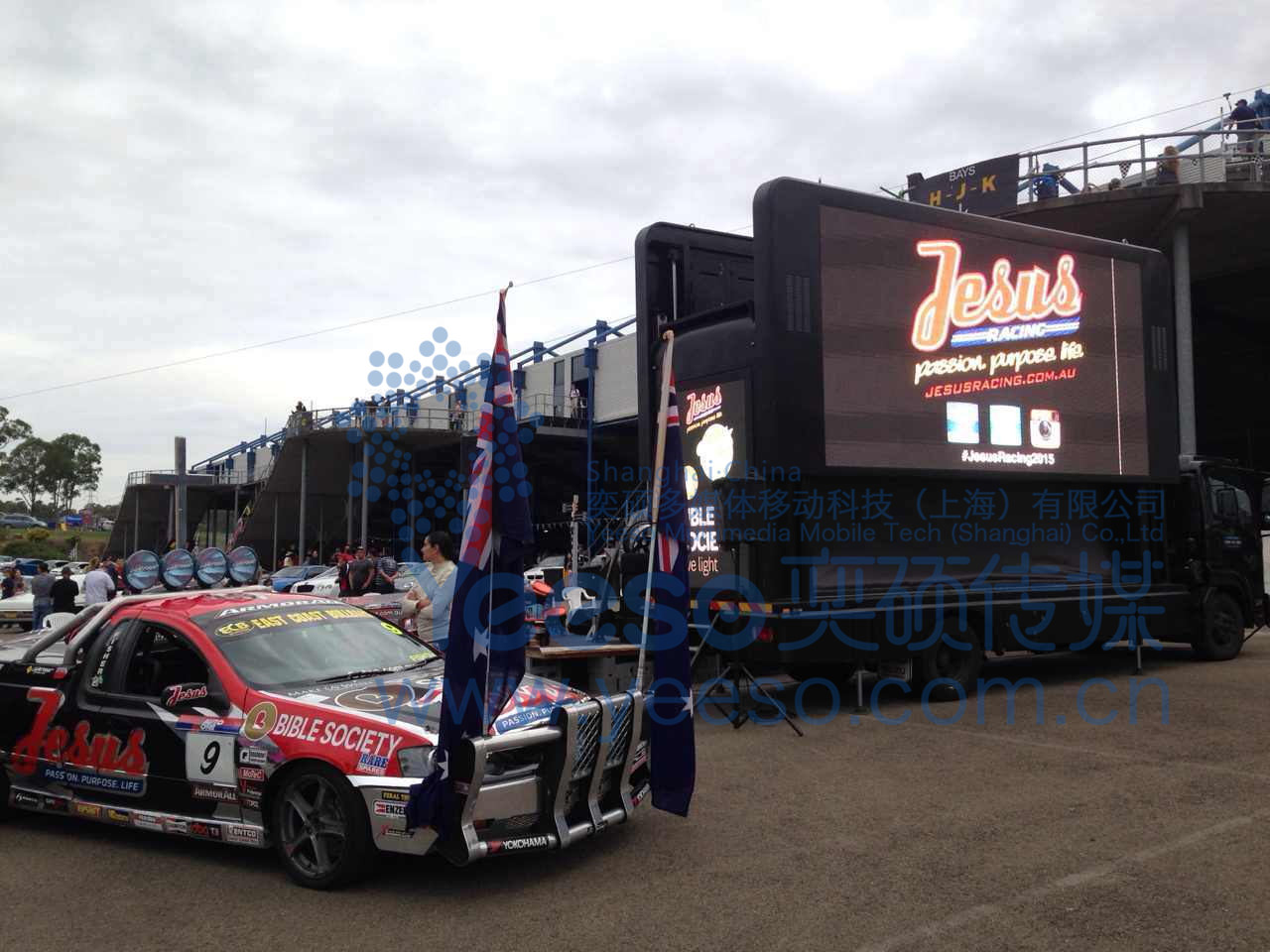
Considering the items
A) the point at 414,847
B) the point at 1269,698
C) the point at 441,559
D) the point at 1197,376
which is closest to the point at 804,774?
the point at 441,559

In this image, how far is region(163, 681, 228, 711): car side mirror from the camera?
549cm

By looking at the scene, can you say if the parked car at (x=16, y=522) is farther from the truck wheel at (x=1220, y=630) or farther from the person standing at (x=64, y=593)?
the truck wheel at (x=1220, y=630)

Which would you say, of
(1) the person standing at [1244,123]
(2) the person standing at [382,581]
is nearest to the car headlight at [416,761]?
(2) the person standing at [382,581]

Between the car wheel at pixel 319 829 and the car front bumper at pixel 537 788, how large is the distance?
10 centimetres

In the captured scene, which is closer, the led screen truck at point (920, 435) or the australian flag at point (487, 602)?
the australian flag at point (487, 602)

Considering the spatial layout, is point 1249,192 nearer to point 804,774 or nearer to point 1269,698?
point 1269,698

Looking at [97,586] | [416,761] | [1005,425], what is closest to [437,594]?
[416,761]

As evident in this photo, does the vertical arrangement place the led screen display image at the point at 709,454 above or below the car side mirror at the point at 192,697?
above

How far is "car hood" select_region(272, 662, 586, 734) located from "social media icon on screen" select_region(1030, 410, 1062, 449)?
24.3ft

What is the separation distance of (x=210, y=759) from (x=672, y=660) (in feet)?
8.42

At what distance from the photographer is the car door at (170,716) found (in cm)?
543

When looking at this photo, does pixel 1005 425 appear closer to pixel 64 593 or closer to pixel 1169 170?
pixel 64 593

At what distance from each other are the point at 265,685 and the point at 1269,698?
9444mm

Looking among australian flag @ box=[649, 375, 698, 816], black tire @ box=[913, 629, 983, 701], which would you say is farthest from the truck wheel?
Answer: australian flag @ box=[649, 375, 698, 816]
